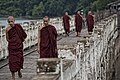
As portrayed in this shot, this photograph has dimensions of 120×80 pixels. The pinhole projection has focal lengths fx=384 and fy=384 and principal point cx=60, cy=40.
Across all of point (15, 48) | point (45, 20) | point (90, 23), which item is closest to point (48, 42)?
point (45, 20)

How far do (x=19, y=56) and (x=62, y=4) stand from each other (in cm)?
7630

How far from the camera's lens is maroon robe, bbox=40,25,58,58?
8219 millimetres

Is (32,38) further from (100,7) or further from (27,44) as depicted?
(100,7)

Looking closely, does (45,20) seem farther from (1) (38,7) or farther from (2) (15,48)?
Result: (1) (38,7)

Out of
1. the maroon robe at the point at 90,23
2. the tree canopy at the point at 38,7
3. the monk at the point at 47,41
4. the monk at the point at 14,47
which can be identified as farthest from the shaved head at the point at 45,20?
the tree canopy at the point at 38,7

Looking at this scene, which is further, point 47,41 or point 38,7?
point 38,7

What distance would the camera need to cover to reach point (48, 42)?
27.3ft

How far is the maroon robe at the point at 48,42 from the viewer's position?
27.0ft

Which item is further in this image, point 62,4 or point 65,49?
point 62,4

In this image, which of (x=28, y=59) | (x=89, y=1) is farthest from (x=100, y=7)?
(x=28, y=59)

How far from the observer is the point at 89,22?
62.7ft

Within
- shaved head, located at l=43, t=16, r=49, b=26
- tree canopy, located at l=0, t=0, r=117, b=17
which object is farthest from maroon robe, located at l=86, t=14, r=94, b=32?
tree canopy, located at l=0, t=0, r=117, b=17

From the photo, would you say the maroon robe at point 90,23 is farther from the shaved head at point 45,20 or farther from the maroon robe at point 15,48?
the maroon robe at point 15,48

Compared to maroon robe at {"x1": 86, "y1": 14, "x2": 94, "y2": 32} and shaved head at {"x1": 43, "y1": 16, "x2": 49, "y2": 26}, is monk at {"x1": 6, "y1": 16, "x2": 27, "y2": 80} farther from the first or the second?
maroon robe at {"x1": 86, "y1": 14, "x2": 94, "y2": 32}
